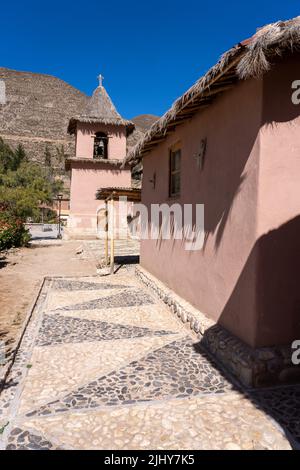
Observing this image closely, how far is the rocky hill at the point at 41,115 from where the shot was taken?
67.6m

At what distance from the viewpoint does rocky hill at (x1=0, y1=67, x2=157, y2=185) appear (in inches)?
2662

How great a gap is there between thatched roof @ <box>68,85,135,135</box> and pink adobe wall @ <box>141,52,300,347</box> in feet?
52.4

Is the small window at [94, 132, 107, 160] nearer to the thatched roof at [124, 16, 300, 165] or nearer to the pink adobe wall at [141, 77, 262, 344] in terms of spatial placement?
the pink adobe wall at [141, 77, 262, 344]

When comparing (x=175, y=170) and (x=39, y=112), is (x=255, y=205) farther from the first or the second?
(x=39, y=112)

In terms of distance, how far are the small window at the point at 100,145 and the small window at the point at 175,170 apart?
1391cm

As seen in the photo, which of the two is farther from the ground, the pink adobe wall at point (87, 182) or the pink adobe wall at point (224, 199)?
the pink adobe wall at point (87, 182)

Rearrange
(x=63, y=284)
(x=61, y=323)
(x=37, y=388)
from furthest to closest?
(x=63, y=284) < (x=61, y=323) < (x=37, y=388)

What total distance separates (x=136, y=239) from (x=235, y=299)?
16.3 meters

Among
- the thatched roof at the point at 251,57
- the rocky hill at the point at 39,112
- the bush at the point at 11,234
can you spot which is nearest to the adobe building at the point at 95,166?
the bush at the point at 11,234

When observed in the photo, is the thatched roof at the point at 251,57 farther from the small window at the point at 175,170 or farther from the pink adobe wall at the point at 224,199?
the small window at the point at 175,170

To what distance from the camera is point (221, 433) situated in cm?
254

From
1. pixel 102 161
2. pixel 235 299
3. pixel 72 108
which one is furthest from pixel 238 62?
pixel 72 108

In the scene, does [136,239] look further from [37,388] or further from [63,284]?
[37,388]

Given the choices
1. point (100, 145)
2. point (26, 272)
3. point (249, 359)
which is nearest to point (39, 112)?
point (100, 145)
